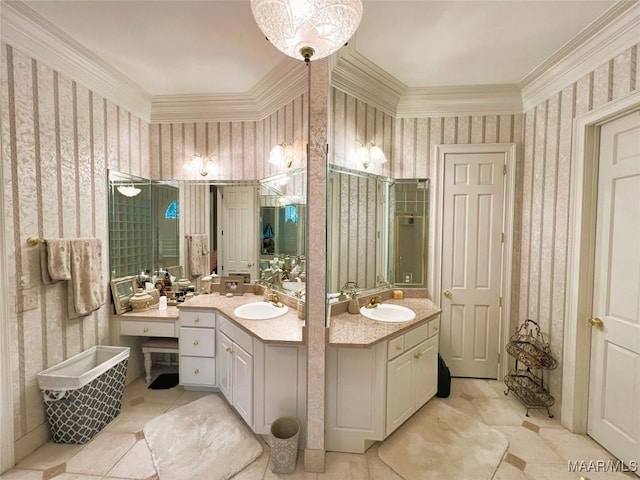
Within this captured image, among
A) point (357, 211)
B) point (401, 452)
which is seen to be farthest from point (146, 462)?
point (357, 211)

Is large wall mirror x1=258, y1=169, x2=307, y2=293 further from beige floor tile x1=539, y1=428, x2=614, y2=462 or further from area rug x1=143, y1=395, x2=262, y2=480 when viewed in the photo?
beige floor tile x1=539, y1=428, x2=614, y2=462

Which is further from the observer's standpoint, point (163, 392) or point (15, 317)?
point (163, 392)

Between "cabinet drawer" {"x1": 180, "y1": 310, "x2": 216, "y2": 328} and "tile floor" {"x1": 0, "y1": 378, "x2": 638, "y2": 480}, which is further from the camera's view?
"cabinet drawer" {"x1": 180, "y1": 310, "x2": 216, "y2": 328}

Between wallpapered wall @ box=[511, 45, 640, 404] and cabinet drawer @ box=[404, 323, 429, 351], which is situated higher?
wallpapered wall @ box=[511, 45, 640, 404]

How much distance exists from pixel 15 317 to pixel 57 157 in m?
1.12

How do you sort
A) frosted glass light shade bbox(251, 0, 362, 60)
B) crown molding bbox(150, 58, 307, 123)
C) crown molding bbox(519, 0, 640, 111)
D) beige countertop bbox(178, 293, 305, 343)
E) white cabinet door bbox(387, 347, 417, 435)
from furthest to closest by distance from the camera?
crown molding bbox(150, 58, 307, 123) < white cabinet door bbox(387, 347, 417, 435) < beige countertop bbox(178, 293, 305, 343) < crown molding bbox(519, 0, 640, 111) < frosted glass light shade bbox(251, 0, 362, 60)

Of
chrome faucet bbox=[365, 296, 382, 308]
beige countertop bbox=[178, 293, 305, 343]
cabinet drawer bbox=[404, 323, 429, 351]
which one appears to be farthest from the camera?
chrome faucet bbox=[365, 296, 382, 308]

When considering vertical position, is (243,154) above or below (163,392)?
above

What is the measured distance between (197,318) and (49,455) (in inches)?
47.0

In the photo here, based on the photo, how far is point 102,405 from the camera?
2.04m

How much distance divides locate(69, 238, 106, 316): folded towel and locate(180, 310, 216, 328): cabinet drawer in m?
0.65

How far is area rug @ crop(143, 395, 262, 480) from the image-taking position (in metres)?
1.71

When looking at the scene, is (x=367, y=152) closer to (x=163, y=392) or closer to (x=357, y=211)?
(x=357, y=211)

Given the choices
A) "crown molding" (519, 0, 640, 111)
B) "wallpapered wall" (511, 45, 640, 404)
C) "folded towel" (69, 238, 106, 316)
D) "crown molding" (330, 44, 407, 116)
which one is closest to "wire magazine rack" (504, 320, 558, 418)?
"wallpapered wall" (511, 45, 640, 404)
